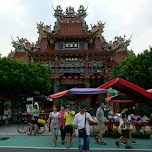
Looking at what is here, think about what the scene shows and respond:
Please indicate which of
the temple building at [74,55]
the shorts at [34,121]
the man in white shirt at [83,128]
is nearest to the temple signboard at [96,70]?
the temple building at [74,55]

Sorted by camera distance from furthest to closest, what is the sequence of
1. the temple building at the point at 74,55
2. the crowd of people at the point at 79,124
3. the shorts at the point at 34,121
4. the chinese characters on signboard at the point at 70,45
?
the chinese characters on signboard at the point at 70,45 < the temple building at the point at 74,55 < the shorts at the point at 34,121 < the crowd of people at the point at 79,124

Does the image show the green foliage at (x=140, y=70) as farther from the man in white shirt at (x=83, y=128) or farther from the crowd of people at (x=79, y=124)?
the man in white shirt at (x=83, y=128)

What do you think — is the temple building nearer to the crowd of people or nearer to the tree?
the tree

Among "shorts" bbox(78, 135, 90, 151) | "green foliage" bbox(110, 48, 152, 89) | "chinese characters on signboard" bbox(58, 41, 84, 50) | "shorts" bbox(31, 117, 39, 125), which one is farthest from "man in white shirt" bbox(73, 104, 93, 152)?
"chinese characters on signboard" bbox(58, 41, 84, 50)

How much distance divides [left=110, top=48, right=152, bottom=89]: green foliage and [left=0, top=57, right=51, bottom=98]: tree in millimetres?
8308

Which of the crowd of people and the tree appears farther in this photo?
the tree

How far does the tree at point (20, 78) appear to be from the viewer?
23.9m

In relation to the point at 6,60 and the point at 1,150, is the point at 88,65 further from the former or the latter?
the point at 1,150

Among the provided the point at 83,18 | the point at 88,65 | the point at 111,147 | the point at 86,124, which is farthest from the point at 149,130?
the point at 83,18

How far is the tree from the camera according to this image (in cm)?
2386

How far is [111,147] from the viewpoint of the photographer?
1076 cm

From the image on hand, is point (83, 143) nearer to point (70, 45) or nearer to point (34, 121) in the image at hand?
point (34, 121)

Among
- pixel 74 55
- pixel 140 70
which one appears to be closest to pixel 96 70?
pixel 74 55

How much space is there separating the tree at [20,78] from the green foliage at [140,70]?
327 inches
